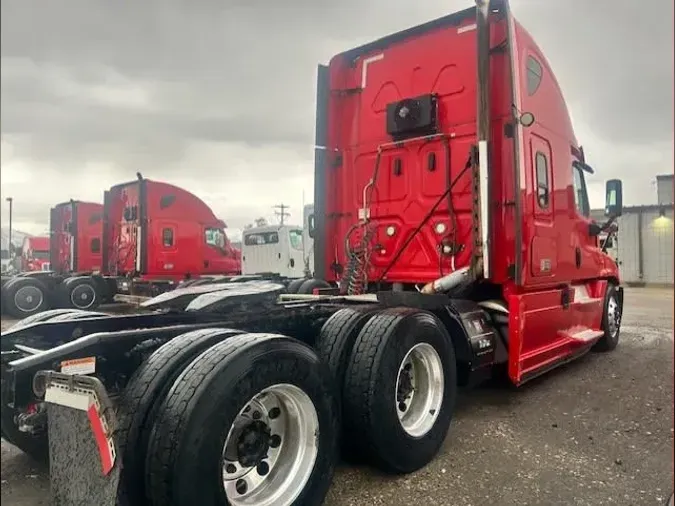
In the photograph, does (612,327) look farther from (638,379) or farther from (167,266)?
(167,266)

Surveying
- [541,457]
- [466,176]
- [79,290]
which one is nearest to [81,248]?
[79,290]

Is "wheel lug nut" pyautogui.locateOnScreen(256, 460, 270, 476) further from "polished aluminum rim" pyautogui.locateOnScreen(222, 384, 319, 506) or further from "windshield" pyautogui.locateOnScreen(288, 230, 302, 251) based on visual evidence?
"windshield" pyautogui.locateOnScreen(288, 230, 302, 251)

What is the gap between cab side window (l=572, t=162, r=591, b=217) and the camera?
19.4 ft

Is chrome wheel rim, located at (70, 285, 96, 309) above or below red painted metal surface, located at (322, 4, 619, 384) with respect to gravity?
below

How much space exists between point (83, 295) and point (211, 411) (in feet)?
19.3

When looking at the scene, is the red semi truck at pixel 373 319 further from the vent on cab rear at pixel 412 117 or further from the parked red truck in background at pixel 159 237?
the parked red truck in background at pixel 159 237

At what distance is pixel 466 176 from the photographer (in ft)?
15.5

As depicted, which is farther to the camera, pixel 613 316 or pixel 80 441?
pixel 613 316

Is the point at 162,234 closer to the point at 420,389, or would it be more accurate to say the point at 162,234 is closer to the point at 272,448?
the point at 420,389

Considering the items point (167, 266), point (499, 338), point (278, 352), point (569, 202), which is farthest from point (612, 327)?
point (167, 266)

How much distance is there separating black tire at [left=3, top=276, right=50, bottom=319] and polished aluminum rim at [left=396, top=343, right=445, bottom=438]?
288 cm

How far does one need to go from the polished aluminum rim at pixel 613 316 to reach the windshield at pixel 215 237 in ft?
30.7

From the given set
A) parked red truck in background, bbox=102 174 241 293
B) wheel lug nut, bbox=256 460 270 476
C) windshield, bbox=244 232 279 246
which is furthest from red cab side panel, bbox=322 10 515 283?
windshield, bbox=244 232 279 246

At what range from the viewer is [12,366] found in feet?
7.09
